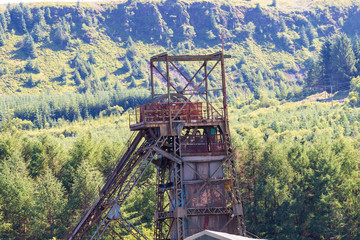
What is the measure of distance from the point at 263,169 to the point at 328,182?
1052 centimetres

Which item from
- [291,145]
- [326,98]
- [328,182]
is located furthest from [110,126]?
[328,182]

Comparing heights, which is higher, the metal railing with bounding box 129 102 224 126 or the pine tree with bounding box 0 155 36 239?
the metal railing with bounding box 129 102 224 126

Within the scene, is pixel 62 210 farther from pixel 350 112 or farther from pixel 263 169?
pixel 350 112

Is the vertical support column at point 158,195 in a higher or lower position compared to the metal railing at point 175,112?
lower

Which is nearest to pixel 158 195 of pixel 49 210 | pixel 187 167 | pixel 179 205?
pixel 179 205

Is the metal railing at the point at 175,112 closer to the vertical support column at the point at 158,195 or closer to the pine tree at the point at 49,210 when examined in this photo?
the vertical support column at the point at 158,195

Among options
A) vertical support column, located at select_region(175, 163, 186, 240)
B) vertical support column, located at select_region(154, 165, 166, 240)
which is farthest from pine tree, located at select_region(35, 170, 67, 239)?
vertical support column, located at select_region(175, 163, 186, 240)

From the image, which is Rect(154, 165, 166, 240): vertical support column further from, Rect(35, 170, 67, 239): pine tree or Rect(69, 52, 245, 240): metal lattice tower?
Rect(35, 170, 67, 239): pine tree

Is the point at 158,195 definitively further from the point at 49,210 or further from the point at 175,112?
the point at 49,210

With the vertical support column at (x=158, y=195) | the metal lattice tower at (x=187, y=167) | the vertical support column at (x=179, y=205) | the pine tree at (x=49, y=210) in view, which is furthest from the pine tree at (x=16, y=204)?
the vertical support column at (x=179, y=205)

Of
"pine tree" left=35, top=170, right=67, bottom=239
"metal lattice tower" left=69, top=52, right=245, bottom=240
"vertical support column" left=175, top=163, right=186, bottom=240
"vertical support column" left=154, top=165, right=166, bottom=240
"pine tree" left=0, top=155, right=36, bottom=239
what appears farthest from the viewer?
"pine tree" left=0, top=155, right=36, bottom=239

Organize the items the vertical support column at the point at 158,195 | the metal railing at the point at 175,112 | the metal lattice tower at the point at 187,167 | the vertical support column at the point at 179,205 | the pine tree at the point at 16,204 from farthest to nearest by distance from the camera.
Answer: the pine tree at the point at 16,204
the vertical support column at the point at 158,195
the metal railing at the point at 175,112
the metal lattice tower at the point at 187,167
the vertical support column at the point at 179,205

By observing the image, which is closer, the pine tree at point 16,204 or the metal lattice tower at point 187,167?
the metal lattice tower at point 187,167

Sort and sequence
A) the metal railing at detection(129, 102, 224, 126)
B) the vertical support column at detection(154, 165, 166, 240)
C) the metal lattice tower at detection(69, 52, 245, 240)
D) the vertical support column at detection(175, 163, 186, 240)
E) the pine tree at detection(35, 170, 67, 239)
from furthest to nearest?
the pine tree at detection(35, 170, 67, 239) → the vertical support column at detection(154, 165, 166, 240) → the metal railing at detection(129, 102, 224, 126) → the metal lattice tower at detection(69, 52, 245, 240) → the vertical support column at detection(175, 163, 186, 240)
